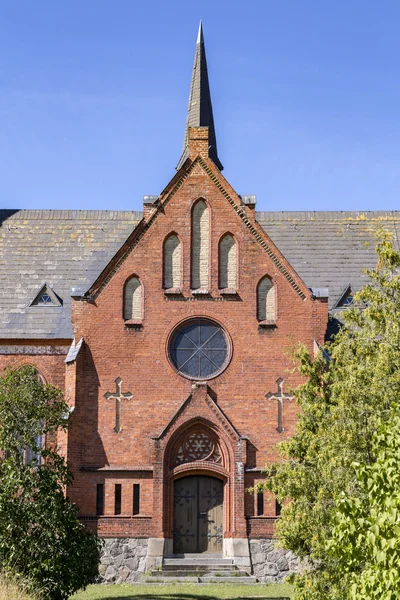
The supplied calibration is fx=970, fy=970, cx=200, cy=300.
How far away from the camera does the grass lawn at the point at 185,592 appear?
25.3 m

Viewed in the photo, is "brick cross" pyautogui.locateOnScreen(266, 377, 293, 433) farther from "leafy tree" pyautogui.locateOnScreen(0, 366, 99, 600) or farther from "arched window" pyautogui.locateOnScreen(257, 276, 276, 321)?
"leafy tree" pyautogui.locateOnScreen(0, 366, 99, 600)

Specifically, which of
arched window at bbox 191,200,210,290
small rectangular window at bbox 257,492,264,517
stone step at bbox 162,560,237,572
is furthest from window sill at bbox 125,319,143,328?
stone step at bbox 162,560,237,572

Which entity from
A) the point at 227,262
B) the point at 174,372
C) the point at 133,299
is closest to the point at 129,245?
the point at 133,299

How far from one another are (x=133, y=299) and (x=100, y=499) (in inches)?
254

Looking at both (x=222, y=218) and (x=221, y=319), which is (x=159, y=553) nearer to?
(x=221, y=319)

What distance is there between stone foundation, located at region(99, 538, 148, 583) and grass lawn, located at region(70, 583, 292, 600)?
773 millimetres

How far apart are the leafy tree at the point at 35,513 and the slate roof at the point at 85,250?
32.3ft

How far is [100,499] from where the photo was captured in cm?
3025

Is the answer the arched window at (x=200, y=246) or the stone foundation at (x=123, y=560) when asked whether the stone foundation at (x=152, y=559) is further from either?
the arched window at (x=200, y=246)

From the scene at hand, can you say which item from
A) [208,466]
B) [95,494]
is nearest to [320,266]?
[208,466]

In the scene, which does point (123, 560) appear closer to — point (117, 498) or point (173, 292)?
point (117, 498)

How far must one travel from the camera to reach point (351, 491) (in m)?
18.5

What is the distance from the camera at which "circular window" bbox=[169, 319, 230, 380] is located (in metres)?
31.4

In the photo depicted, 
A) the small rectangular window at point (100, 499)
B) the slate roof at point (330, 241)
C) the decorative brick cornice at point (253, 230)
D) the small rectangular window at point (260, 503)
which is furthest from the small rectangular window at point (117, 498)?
the slate roof at point (330, 241)
